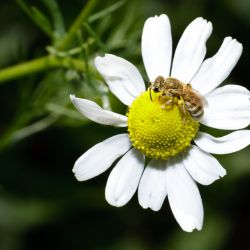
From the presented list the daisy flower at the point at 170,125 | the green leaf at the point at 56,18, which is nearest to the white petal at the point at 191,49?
the daisy flower at the point at 170,125

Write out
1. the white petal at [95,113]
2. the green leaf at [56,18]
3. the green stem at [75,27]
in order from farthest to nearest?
the green leaf at [56,18] < the green stem at [75,27] < the white petal at [95,113]

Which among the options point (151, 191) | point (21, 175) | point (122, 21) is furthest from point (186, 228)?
point (21, 175)

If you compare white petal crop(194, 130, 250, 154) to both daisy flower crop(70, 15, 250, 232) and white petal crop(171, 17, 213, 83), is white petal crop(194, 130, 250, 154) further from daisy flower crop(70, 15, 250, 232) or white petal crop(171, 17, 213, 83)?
white petal crop(171, 17, 213, 83)

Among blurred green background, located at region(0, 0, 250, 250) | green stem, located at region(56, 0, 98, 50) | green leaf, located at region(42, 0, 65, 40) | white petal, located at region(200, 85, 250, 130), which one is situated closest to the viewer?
white petal, located at region(200, 85, 250, 130)

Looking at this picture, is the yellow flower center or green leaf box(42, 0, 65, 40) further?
green leaf box(42, 0, 65, 40)

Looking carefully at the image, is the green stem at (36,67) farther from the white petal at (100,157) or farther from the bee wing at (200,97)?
the bee wing at (200,97)

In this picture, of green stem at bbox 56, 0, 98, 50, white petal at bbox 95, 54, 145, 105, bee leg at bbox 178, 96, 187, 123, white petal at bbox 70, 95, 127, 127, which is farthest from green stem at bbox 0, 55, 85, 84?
bee leg at bbox 178, 96, 187, 123

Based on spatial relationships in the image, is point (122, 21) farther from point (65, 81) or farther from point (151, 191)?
point (151, 191)
